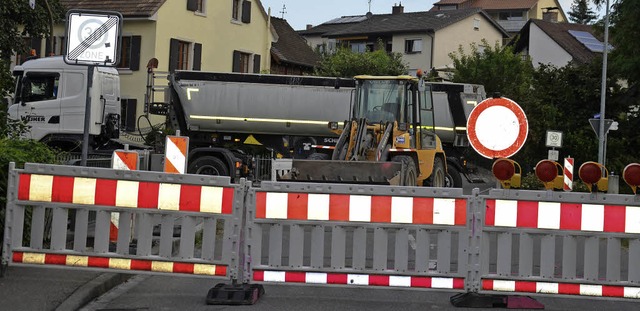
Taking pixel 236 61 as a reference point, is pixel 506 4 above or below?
above

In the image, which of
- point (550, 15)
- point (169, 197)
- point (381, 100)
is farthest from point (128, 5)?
point (550, 15)

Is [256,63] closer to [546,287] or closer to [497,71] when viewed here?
[497,71]

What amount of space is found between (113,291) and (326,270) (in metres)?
2.40

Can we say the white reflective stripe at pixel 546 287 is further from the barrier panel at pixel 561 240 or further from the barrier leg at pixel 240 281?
the barrier leg at pixel 240 281

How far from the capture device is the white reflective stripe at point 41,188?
859 cm

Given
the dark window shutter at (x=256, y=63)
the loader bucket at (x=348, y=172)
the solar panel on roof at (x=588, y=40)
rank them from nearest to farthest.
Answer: the loader bucket at (x=348, y=172), the dark window shutter at (x=256, y=63), the solar panel on roof at (x=588, y=40)

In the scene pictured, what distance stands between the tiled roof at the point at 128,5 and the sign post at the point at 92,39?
3286 cm

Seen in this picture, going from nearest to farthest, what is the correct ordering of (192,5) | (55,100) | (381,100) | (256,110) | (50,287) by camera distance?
1. (50,287)
2. (381,100)
3. (55,100)
4. (256,110)
5. (192,5)

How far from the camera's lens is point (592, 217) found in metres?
8.36

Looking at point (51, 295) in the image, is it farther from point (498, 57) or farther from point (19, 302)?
point (498, 57)

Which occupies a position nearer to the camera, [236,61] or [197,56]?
[197,56]

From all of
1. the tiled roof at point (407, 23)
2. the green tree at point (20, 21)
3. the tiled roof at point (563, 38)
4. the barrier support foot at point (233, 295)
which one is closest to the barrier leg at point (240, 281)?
the barrier support foot at point (233, 295)

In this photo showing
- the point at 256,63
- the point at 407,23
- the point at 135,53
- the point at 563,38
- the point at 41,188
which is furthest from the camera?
the point at 407,23

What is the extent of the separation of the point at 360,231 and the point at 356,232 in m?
0.03
